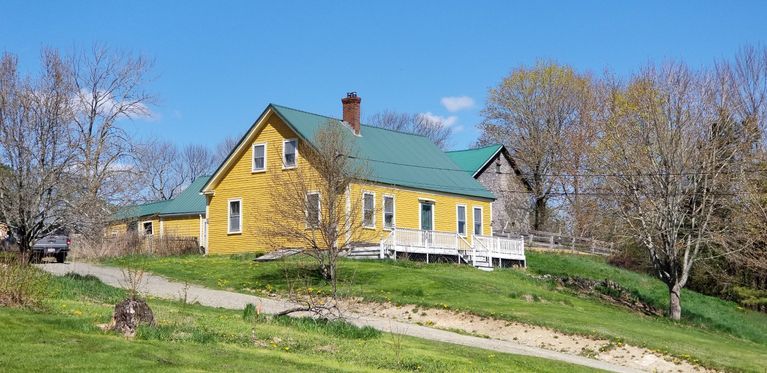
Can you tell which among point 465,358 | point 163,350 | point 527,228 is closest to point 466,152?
point 527,228

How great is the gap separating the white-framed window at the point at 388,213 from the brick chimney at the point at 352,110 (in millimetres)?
4399

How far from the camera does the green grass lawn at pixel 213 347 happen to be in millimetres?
11109

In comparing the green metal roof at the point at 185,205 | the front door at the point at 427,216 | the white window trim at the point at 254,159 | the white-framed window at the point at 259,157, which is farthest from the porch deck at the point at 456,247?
the green metal roof at the point at 185,205

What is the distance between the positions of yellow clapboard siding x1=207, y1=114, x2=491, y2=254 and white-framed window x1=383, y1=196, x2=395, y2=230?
0.72ft

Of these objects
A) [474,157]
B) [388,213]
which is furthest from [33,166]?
[474,157]

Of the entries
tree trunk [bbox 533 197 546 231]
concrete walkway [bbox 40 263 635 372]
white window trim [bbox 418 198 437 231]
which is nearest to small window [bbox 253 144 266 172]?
white window trim [bbox 418 198 437 231]

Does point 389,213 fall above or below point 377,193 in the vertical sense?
below

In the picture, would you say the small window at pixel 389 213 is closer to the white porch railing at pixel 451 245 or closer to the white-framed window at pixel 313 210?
the white porch railing at pixel 451 245

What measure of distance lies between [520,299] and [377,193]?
34.4 feet

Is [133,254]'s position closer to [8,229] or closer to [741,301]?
[8,229]

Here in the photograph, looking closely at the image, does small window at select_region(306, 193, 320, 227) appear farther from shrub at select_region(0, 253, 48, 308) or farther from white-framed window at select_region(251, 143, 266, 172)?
shrub at select_region(0, 253, 48, 308)

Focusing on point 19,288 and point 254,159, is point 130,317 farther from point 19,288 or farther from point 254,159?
point 254,159

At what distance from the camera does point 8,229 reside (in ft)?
79.6

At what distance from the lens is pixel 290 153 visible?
128 ft
